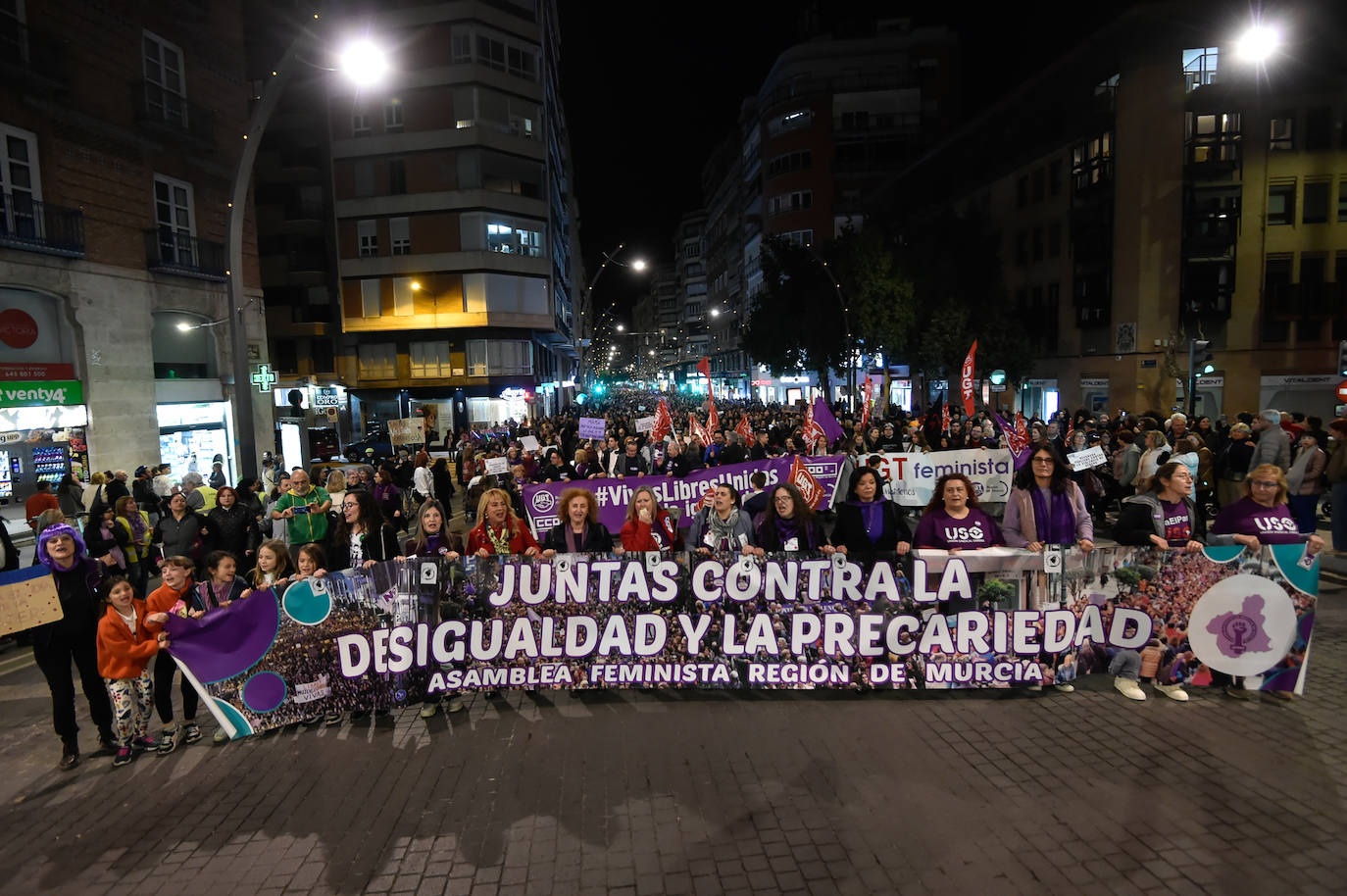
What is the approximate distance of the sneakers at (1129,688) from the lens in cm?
597

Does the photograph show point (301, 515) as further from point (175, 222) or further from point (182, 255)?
point (175, 222)

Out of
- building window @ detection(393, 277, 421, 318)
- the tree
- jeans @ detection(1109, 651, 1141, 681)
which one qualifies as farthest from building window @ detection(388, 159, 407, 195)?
jeans @ detection(1109, 651, 1141, 681)

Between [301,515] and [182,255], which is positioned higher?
[182,255]

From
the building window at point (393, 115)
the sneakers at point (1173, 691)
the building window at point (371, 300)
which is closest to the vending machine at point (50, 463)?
the sneakers at point (1173, 691)

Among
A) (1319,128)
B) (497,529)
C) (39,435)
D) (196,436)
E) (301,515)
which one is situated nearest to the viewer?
(497,529)

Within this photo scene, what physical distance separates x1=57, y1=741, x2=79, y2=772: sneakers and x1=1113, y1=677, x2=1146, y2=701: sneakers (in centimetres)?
832

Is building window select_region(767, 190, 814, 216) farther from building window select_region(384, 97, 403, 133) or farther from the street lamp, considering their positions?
the street lamp

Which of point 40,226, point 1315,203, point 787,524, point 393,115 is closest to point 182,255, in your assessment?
point 40,226

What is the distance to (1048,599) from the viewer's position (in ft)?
19.5

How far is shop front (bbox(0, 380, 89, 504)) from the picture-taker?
1455 centimetres

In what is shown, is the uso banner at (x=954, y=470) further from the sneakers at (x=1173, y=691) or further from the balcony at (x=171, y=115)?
the balcony at (x=171, y=115)

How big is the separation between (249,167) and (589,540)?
27.5 ft

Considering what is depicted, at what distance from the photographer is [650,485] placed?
10.8m

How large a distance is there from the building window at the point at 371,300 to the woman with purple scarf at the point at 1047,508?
133ft
